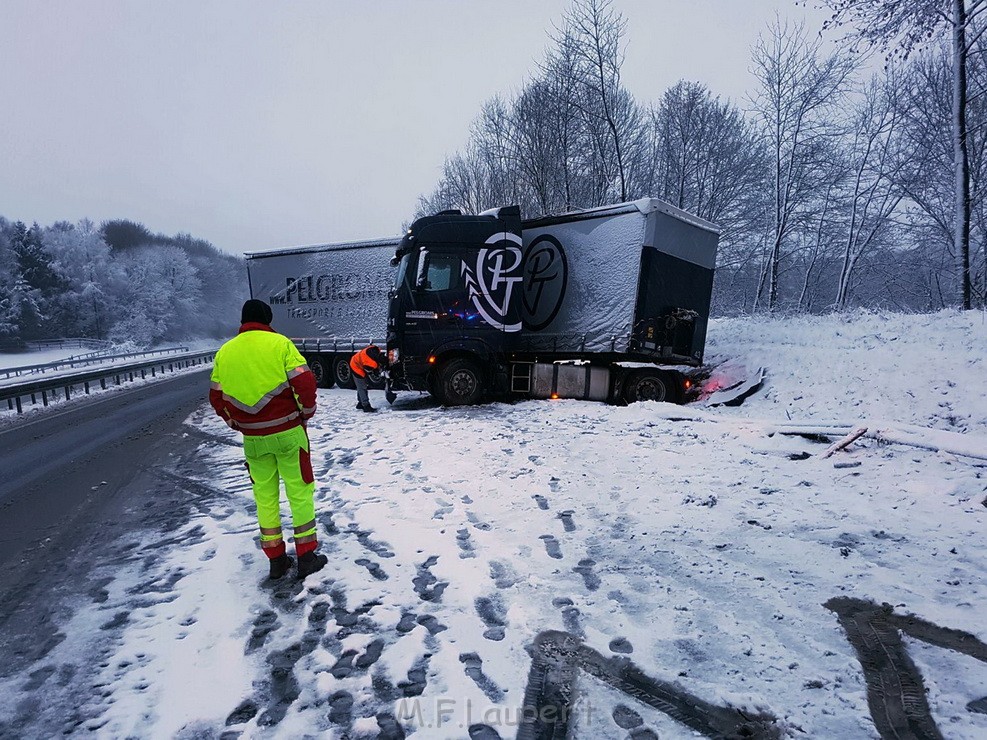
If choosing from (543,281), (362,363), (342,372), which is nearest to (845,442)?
(543,281)

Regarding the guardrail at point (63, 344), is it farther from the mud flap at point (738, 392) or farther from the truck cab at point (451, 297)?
the mud flap at point (738, 392)

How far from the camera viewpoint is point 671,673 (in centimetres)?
241

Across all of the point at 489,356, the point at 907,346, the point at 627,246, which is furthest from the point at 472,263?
the point at 907,346

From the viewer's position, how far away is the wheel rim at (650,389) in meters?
9.46

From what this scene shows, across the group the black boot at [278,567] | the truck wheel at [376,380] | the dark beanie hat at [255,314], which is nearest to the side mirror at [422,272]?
the truck wheel at [376,380]

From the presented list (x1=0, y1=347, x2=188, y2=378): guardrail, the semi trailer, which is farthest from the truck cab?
(x1=0, y1=347, x2=188, y2=378): guardrail

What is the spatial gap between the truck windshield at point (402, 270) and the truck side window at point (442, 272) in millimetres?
471

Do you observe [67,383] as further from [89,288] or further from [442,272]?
[89,288]

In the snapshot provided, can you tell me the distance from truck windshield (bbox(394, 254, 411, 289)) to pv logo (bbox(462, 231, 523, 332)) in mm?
1087

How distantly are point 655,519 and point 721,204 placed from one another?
987 inches

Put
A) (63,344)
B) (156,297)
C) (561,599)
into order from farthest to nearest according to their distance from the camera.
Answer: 1. (156,297)
2. (63,344)
3. (561,599)

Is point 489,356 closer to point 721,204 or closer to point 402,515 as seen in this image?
point 402,515

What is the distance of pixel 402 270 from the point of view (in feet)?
30.6

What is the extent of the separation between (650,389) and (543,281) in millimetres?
3012
